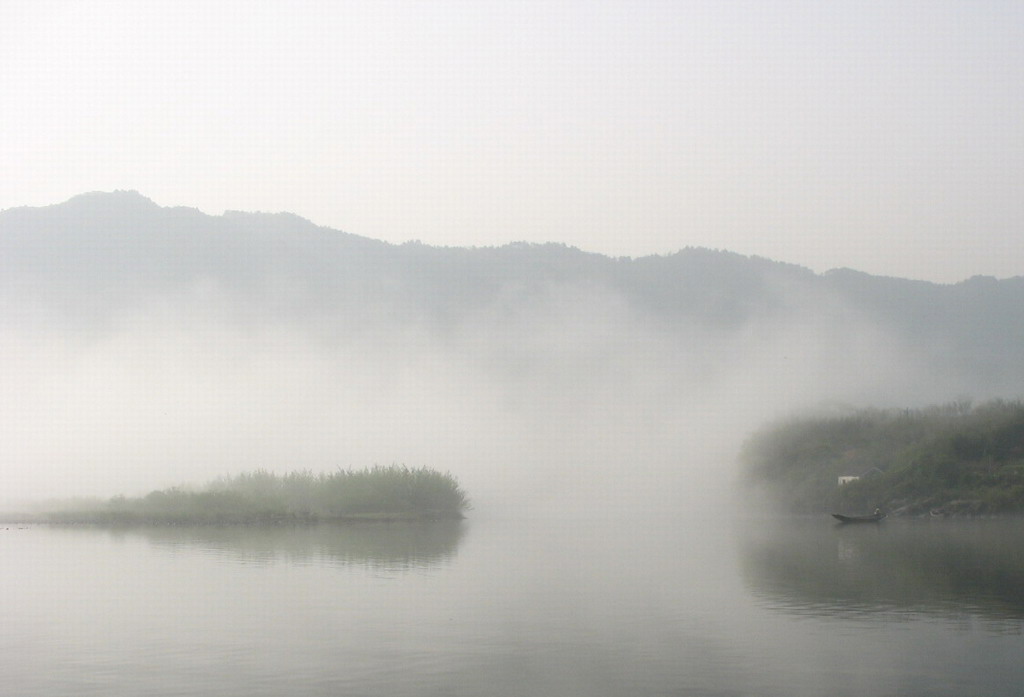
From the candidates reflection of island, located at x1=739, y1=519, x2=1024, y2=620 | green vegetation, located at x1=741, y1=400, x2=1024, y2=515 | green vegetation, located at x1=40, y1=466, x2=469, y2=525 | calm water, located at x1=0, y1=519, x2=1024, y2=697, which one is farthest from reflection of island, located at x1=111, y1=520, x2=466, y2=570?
green vegetation, located at x1=741, y1=400, x2=1024, y2=515

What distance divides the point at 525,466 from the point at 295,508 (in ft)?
220

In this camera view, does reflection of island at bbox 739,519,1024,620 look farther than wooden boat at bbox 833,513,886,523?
No

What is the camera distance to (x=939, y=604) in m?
34.7

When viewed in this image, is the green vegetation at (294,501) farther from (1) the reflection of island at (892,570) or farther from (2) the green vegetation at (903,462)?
(2) the green vegetation at (903,462)

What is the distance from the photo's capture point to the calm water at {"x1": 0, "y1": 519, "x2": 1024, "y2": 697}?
947 inches

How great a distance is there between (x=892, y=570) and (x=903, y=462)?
2107 inches

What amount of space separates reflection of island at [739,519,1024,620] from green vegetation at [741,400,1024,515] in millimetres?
15391

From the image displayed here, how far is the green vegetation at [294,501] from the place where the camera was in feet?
276

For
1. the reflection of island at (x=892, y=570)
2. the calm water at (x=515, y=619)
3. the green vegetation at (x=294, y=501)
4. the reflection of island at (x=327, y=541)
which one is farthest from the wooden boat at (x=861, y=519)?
the green vegetation at (x=294, y=501)

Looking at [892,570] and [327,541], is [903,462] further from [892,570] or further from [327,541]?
[892,570]

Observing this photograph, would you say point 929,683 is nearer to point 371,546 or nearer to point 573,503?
point 371,546

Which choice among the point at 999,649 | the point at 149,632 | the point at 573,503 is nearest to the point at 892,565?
the point at 999,649

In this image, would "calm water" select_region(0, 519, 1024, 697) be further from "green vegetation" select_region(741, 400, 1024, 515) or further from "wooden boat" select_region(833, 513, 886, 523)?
"green vegetation" select_region(741, 400, 1024, 515)

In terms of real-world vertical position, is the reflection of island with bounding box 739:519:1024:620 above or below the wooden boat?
below
